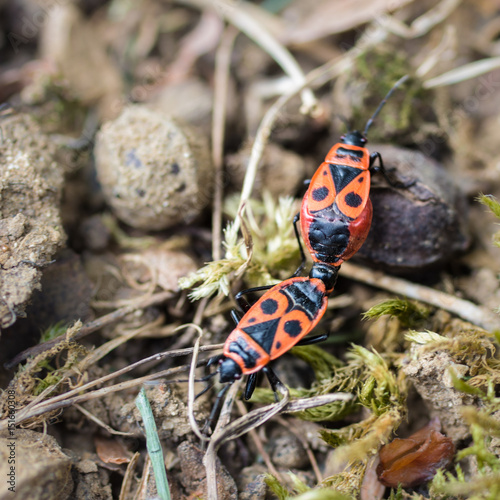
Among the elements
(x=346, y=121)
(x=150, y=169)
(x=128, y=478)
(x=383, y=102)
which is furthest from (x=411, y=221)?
(x=128, y=478)

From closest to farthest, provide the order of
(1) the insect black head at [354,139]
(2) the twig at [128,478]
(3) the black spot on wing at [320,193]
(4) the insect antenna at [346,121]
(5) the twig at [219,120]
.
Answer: (2) the twig at [128,478]
(3) the black spot on wing at [320,193]
(1) the insect black head at [354,139]
(5) the twig at [219,120]
(4) the insect antenna at [346,121]

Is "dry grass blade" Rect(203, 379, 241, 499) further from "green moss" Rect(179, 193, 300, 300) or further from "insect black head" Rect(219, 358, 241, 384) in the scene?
"green moss" Rect(179, 193, 300, 300)

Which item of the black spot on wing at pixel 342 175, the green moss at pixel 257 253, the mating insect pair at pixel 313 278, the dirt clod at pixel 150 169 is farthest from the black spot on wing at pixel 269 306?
the dirt clod at pixel 150 169

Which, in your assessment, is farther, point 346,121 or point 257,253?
point 346,121

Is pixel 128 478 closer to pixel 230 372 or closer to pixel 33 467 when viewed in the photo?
pixel 33 467

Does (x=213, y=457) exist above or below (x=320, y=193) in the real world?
below

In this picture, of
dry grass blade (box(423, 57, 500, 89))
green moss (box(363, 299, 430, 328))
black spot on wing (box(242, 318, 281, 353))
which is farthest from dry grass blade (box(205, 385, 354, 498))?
dry grass blade (box(423, 57, 500, 89))

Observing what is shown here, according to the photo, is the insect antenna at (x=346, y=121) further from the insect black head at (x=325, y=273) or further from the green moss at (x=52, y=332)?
the green moss at (x=52, y=332)
